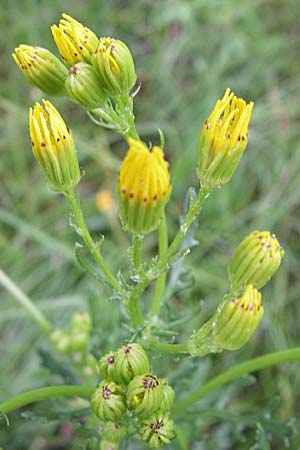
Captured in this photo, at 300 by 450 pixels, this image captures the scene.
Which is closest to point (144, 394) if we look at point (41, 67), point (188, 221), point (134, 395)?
point (134, 395)

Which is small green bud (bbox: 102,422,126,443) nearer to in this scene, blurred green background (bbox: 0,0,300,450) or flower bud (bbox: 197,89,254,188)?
flower bud (bbox: 197,89,254,188)

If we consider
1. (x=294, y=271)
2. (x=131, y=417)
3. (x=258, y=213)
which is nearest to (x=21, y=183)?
(x=258, y=213)

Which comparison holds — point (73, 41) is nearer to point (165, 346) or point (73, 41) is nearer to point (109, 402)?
point (165, 346)

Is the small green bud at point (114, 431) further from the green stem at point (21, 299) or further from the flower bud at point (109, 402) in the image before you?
the green stem at point (21, 299)

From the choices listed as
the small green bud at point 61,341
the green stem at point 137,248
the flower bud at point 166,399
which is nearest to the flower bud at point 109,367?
the flower bud at point 166,399

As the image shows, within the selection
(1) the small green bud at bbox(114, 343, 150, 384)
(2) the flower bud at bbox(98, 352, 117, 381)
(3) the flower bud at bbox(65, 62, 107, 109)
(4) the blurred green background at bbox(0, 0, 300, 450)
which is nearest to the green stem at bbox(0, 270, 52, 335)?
(4) the blurred green background at bbox(0, 0, 300, 450)

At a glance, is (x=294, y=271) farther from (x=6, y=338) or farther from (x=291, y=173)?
(x=6, y=338)
